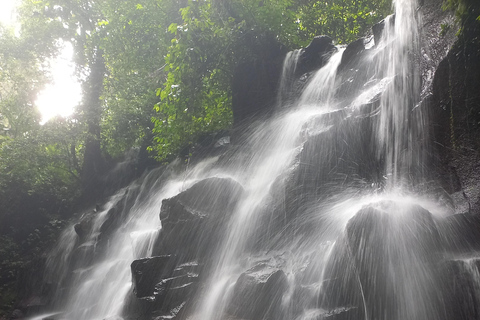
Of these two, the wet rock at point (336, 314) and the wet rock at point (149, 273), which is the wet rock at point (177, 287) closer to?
the wet rock at point (149, 273)

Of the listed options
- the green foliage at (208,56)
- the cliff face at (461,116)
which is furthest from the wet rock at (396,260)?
the green foliage at (208,56)

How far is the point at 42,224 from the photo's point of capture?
53.9 ft

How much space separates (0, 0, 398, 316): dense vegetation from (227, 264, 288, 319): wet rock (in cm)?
639

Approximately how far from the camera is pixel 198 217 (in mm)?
7746

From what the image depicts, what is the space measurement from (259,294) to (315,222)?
1560 millimetres

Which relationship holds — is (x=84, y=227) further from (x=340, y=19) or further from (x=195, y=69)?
(x=340, y=19)

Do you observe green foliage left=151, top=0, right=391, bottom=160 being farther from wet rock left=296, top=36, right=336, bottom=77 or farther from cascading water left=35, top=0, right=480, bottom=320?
cascading water left=35, top=0, right=480, bottom=320

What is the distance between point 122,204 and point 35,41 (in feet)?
41.1

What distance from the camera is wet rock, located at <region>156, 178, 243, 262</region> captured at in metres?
7.45

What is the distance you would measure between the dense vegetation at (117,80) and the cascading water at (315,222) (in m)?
2.32

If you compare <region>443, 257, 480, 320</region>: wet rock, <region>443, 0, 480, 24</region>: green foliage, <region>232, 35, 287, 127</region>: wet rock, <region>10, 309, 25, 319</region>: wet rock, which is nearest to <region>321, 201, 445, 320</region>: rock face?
<region>443, 257, 480, 320</region>: wet rock

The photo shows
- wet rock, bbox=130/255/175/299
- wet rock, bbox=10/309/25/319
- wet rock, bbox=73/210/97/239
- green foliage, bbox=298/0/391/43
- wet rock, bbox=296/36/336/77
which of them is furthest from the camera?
green foliage, bbox=298/0/391/43

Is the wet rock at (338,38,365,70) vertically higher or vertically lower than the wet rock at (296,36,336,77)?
lower

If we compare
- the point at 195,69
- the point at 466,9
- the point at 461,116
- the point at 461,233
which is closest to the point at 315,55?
the point at 195,69
